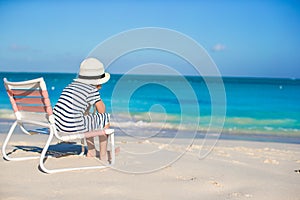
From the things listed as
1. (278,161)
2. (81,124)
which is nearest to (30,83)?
(81,124)

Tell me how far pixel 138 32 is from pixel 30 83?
1.66 metres

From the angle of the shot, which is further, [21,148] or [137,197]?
[21,148]

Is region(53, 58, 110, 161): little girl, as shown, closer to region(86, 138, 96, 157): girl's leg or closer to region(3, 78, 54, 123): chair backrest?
region(3, 78, 54, 123): chair backrest

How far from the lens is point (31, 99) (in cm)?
441

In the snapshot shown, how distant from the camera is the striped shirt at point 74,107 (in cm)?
429

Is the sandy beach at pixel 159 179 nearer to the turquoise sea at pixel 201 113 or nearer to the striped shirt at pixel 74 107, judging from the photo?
the striped shirt at pixel 74 107

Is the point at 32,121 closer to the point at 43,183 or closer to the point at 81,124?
the point at 81,124

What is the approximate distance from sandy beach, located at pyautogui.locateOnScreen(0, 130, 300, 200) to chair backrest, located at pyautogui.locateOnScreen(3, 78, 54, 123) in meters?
0.51

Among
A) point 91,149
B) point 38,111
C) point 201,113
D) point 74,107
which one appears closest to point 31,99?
point 38,111

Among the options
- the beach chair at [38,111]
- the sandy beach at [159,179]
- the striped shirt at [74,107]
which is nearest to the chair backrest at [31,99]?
the beach chair at [38,111]

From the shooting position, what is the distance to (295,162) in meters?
5.35

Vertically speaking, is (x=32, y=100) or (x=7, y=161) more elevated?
(x=32, y=100)

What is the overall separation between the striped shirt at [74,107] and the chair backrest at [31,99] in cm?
15

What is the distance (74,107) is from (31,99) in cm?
48
